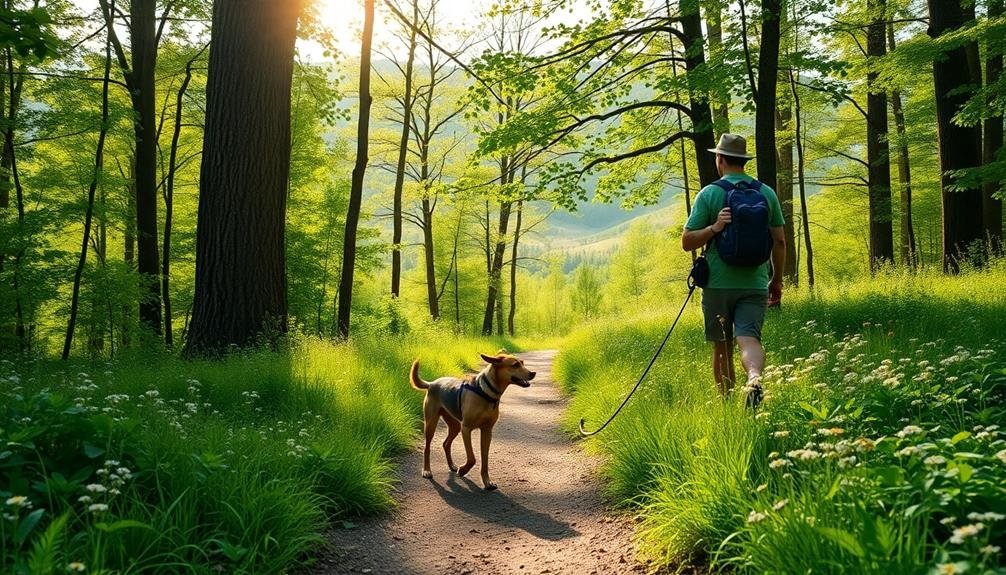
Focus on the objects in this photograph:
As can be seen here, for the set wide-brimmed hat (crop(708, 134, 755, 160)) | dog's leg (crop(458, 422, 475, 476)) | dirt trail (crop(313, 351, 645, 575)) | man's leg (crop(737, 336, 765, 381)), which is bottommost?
dirt trail (crop(313, 351, 645, 575))

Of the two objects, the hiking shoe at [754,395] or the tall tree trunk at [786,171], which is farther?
the tall tree trunk at [786,171]

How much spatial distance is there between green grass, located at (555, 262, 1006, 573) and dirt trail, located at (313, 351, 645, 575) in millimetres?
283

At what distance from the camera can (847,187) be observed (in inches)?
1001

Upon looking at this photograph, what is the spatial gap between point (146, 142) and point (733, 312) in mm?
14384

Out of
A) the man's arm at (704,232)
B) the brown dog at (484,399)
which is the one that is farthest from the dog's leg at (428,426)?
the man's arm at (704,232)

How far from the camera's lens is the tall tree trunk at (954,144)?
10617mm

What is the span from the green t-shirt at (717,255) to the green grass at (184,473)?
3.27 metres

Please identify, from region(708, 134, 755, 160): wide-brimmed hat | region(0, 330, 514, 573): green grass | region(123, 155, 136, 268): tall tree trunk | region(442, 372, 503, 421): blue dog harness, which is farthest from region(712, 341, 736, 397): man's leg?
region(123, 155, 136, 268): tall tree trunk

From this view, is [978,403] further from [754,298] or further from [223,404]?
[223,404]

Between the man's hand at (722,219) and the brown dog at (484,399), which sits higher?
the man's hand at (722,219)

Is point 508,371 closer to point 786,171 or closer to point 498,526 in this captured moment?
point 498,526

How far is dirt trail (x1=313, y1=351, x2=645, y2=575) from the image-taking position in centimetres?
350

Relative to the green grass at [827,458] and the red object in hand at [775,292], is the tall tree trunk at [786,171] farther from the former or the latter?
the red object in hand at [775,292]

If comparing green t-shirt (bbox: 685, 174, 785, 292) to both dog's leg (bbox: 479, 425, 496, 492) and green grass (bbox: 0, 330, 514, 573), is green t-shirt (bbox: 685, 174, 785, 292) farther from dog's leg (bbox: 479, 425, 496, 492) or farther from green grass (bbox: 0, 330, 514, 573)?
green grass (bbox: 0, 330, 514, 573)
